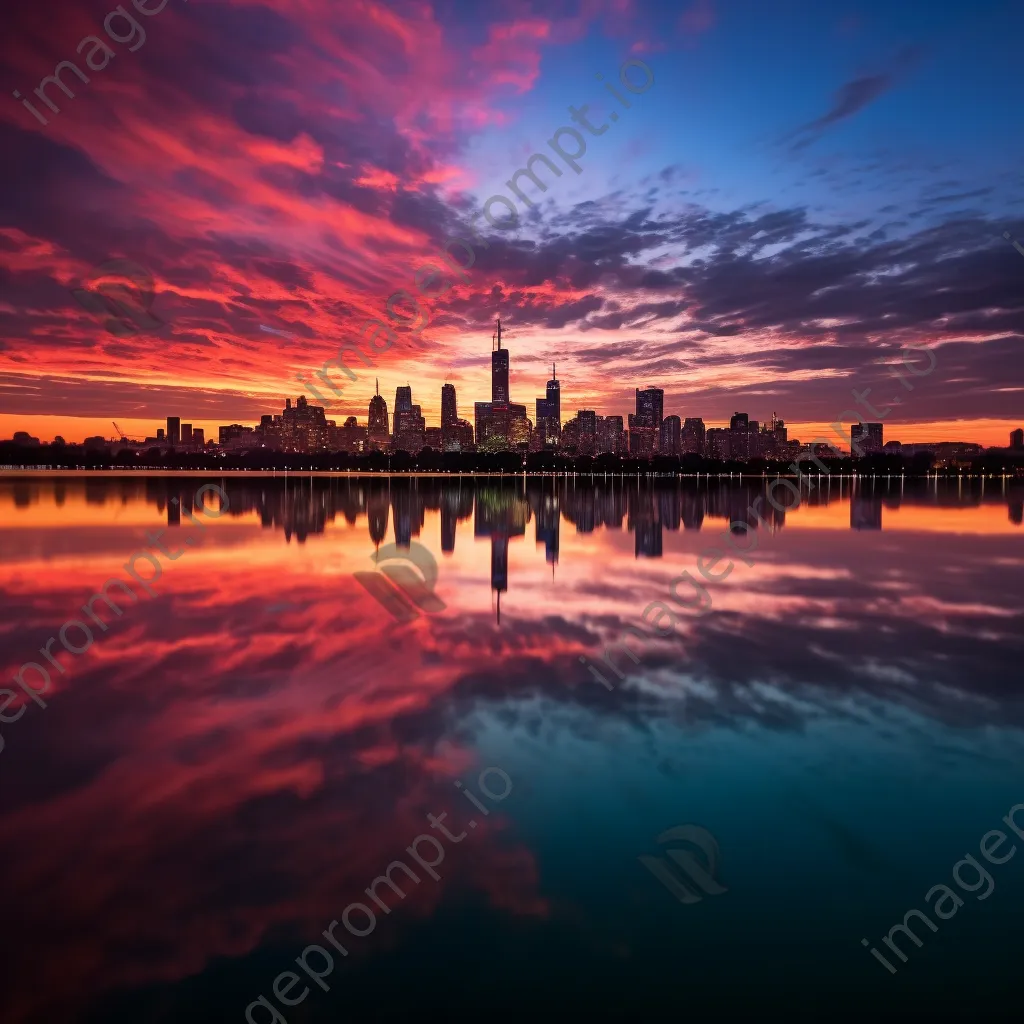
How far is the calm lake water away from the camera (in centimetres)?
519

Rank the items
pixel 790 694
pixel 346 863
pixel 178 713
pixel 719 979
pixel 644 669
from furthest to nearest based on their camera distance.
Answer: pixel 644 669
pixel 790 694
pixel 178 713
pixel 346 863
pixel 719 979

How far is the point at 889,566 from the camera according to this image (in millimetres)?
25109

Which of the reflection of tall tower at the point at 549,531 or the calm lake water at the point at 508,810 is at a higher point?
the calm lake water at the point at 508,810

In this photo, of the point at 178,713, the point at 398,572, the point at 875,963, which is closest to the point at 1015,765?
the point at 875,963

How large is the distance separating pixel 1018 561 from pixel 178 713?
99.5 ft

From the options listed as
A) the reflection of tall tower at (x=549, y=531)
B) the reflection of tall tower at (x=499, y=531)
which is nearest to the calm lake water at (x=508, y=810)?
the reflection of tall tower at (x=499, y=531)

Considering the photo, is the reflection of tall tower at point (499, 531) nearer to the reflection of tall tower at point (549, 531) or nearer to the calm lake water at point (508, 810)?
the reflection of tall tower at point (549, 531)

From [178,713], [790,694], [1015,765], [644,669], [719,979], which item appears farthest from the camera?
[644,669]

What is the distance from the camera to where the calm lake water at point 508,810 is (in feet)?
17.0

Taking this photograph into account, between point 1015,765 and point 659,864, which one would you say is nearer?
point 659,864

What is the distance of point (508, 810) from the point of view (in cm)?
753

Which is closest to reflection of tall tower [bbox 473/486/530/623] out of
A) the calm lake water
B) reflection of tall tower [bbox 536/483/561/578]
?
reflection of tall tower [bbox 536/483/561/578]

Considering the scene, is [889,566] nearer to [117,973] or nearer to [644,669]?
[644,669]

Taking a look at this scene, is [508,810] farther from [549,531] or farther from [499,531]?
[549,531]
